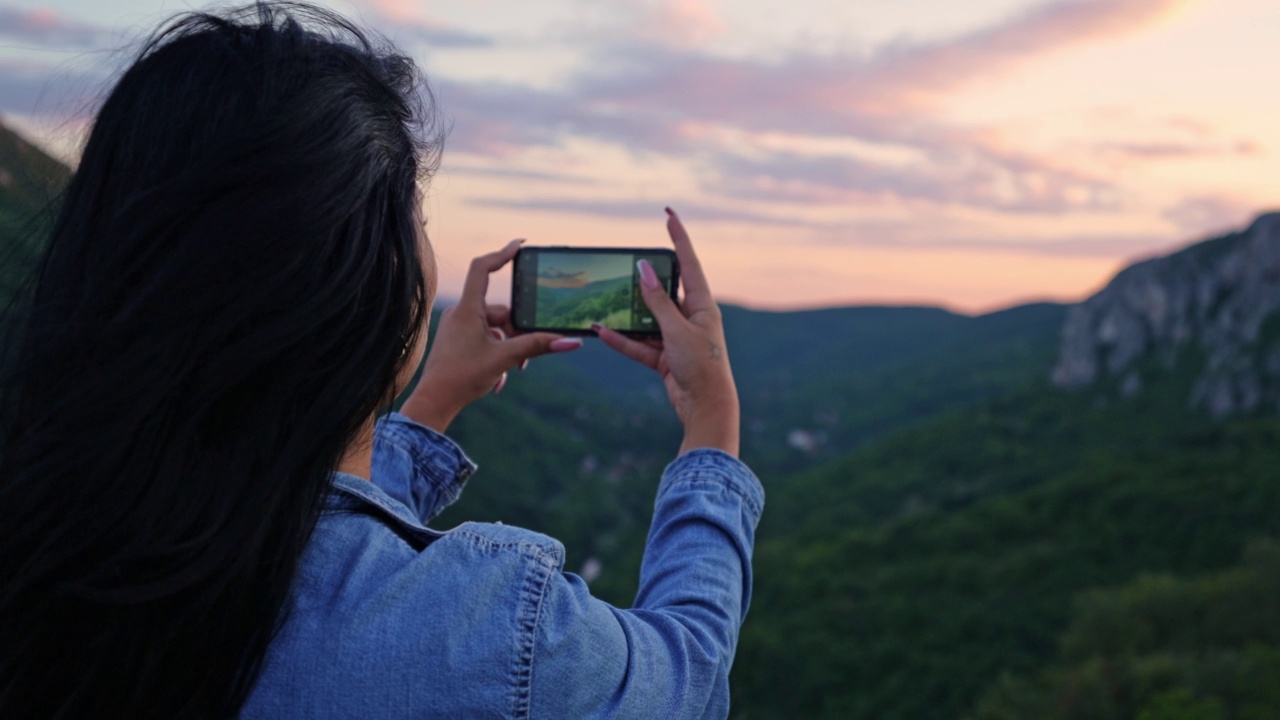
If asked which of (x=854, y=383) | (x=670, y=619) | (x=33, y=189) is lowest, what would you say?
(x=854, y=383)

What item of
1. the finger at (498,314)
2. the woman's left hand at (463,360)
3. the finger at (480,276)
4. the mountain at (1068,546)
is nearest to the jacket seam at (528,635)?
the woman's left hand at (463,360)

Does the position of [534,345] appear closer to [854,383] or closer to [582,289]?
[582,289]

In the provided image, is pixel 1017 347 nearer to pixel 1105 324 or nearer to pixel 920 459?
pixel 1105 324

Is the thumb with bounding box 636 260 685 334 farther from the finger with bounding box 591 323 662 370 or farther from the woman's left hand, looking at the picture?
the woman's left hand

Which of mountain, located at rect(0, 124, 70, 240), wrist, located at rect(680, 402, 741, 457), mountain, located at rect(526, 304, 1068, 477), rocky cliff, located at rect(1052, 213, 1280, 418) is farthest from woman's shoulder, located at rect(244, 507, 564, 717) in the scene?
mountain, located at rect(526, 304, 1068, 477)

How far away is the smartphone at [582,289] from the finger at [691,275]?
8.7 inches

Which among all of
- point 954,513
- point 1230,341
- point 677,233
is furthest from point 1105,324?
point 677,233

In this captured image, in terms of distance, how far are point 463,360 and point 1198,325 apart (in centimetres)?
10081

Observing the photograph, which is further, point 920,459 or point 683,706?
point 920,459

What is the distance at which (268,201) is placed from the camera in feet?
3.99

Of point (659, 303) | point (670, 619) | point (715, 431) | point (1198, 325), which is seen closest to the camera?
point (670, 619)

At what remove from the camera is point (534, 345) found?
7.30ft

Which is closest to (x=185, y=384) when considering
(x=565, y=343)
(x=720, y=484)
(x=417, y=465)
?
(x=720, y=484)

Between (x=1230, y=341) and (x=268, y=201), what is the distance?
96435 mm
